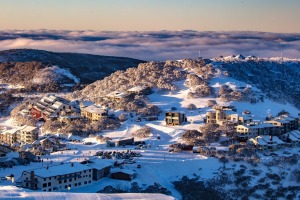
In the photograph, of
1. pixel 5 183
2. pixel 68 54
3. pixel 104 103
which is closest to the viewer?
→ pixel 5 183

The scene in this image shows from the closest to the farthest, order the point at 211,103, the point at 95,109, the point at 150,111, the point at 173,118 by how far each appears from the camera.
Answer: the point at 173,118
the point at 150,111
the point at 95,109
the point at 211,103

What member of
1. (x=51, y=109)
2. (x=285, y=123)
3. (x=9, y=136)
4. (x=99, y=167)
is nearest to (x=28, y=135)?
(x=9, y=136)

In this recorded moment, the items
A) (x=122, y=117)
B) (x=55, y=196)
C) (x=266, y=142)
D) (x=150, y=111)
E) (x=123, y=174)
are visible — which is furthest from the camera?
(x=150, y=111)

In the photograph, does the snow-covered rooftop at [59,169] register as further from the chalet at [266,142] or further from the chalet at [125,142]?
the chalet at [266,142]

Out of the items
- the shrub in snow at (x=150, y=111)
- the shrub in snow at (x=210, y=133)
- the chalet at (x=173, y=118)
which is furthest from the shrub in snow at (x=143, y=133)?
the shrub in snow at (x=150, y=111)

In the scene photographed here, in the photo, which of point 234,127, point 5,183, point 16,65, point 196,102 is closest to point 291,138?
point 234,127

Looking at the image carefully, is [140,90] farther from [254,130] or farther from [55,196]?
[55,196]

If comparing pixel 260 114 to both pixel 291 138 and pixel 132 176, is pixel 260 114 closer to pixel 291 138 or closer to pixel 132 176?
pixel 291 138
